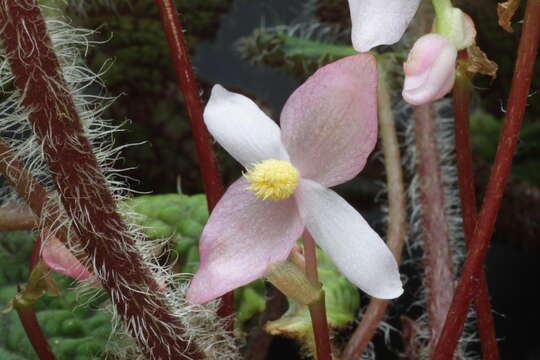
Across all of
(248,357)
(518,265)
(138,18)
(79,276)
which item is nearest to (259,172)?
(79,276)

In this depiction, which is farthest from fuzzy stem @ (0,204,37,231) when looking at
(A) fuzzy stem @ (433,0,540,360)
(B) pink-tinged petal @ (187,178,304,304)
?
(A) fuzzy stem @ (433,0,540,360)

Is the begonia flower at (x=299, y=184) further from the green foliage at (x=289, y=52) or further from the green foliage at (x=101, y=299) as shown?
the green foliage at (x=289, y=52)

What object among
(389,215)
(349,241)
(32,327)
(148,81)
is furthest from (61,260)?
(148,81)

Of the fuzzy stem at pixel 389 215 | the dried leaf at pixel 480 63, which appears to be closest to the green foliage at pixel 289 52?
the fuzzy stem at pixel 389 215

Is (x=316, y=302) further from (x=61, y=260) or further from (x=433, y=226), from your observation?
(x=433, y=226)

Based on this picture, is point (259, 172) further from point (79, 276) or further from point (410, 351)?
point (410, 351)

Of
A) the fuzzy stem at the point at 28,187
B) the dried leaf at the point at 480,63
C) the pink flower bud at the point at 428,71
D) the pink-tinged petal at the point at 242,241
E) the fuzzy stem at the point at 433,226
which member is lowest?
the fuzzy stem at the point at 433,226
